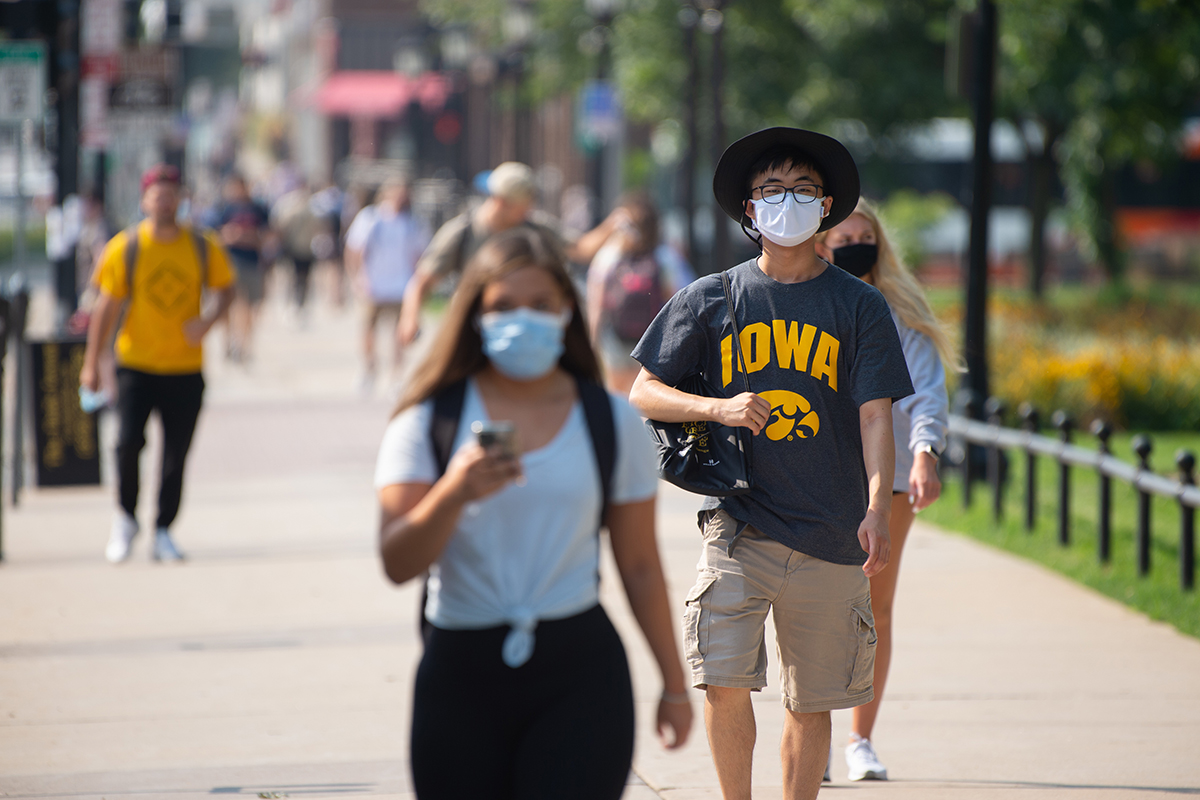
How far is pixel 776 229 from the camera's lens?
3.99m

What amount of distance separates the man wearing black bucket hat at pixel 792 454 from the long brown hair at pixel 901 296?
2.43 ft

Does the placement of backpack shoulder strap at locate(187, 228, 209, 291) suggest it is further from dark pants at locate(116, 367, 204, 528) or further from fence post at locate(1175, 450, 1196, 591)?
fence post at locate(1175, 450, 1196, 591)

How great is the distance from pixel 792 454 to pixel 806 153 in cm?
81

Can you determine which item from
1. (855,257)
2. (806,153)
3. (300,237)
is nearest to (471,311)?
(806,153)

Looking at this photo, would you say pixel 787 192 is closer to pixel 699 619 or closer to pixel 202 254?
pixel 699 619

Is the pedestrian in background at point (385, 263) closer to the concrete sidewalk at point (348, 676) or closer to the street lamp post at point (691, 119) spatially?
the street lamp post at point (691, 119)

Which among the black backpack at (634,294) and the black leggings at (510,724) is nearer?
the black leggings at (510,724)

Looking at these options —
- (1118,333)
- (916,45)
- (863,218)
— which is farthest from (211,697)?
(916,45)

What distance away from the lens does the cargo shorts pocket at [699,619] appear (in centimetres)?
403

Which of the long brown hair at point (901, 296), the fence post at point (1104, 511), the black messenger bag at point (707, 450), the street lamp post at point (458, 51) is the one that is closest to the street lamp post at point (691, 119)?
the street lamp post at point (458, 51)

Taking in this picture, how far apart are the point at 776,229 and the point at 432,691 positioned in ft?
5.19

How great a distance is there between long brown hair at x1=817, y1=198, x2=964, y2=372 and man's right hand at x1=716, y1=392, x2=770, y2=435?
3.69ft

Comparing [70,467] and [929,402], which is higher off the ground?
[929,402]

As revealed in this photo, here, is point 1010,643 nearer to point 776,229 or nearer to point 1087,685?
point 1087,685
